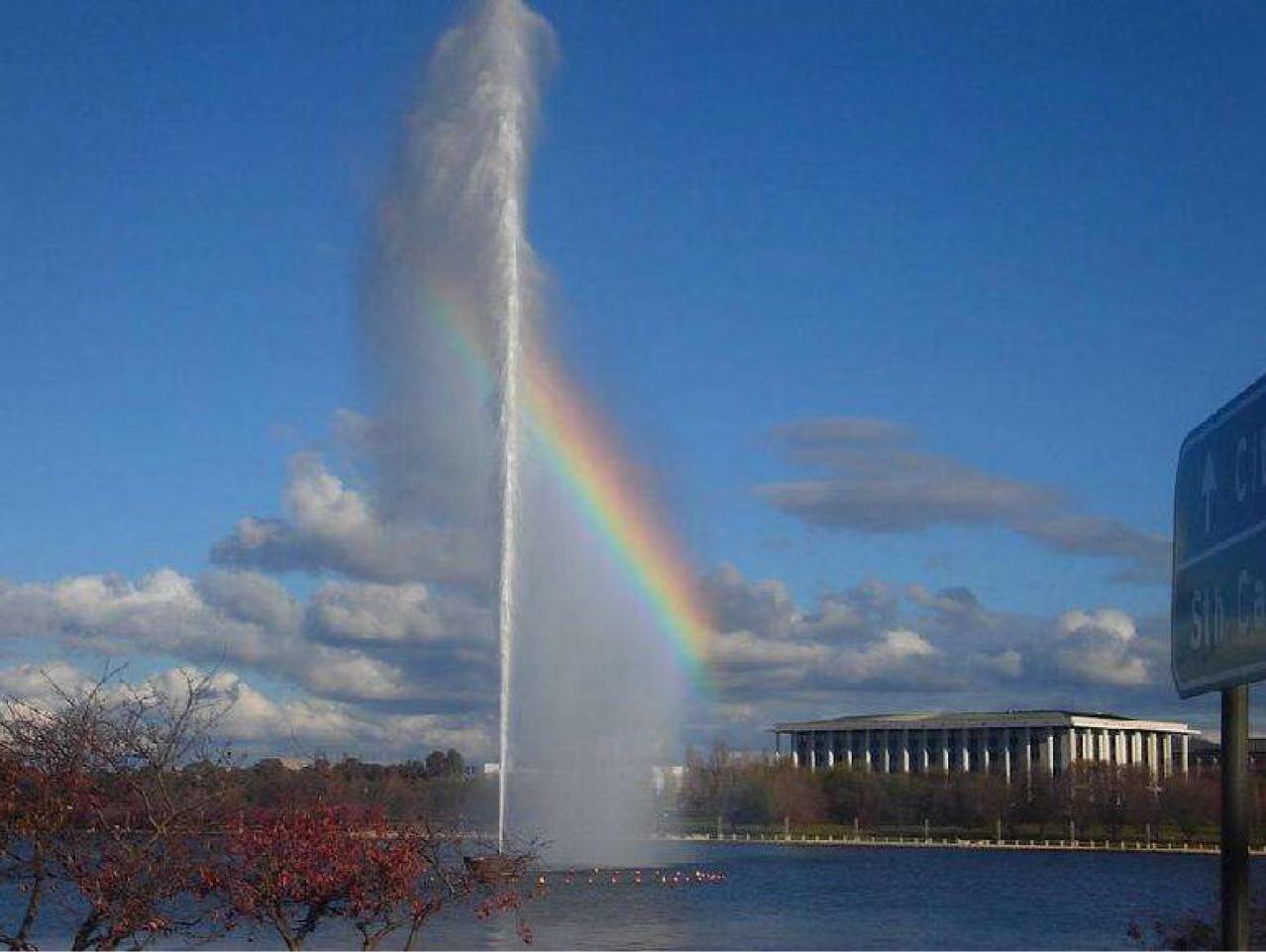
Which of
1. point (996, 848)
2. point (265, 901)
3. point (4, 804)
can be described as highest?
point (4, 804)

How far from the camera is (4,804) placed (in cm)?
1102

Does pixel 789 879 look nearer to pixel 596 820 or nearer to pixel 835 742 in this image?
pixel 596 820

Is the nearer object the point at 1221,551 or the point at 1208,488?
the point at 1221,551

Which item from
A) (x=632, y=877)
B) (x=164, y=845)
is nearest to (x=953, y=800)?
(x=632, y=877)

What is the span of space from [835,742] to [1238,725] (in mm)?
190768

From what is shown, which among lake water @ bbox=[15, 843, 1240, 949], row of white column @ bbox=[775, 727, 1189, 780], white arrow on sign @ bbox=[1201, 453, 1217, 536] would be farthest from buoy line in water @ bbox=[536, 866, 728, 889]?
row of white column @ bbox=[775, 727, 1189, 780]

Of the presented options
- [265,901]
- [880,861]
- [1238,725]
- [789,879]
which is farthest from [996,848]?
[1238,725]

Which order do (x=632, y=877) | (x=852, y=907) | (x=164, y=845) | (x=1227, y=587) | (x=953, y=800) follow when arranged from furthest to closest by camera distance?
(x=953, y=800) → (x=632, y=877) → (x=852, y=907) → (x=164, y=845) → (x=1227, y=587)

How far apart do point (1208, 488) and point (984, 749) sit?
584 ft

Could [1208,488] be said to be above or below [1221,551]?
above

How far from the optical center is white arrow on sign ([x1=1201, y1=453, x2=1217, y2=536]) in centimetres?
398

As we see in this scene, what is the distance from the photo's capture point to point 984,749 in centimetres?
17538

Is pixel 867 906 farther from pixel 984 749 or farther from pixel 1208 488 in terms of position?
pixel 984 749

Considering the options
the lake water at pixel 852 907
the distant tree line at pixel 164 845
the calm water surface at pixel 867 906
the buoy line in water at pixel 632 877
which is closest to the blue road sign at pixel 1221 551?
the distant tree line at pixel 164 845
